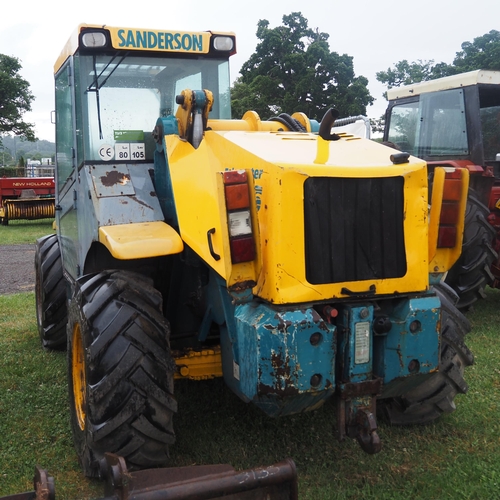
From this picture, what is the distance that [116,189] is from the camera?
3.91 m

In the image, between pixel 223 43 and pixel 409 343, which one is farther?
pixel 223 43

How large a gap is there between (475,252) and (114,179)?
4.11 meters

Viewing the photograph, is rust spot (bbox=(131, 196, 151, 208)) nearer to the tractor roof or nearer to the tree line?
the tractor roof

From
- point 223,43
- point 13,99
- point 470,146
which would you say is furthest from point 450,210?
point 13,99

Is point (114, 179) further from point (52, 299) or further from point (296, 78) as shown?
point (296, 78)

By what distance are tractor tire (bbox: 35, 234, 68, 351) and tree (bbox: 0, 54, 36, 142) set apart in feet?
95.4

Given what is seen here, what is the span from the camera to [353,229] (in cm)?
307

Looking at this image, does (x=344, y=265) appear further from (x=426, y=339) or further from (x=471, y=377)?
(x=471, y=377)

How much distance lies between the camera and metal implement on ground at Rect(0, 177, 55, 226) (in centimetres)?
1827

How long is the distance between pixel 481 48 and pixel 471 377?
3715 centimetres

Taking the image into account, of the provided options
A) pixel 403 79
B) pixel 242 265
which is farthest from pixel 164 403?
pixel 403 79

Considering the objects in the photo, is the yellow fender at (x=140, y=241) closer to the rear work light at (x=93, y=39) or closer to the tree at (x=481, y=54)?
the rear work light at (x=93, y=39)

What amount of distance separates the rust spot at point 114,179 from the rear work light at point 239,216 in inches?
51.9

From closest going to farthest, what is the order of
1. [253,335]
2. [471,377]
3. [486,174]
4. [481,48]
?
[253,335] → [471,377] → [486,174] → [481,48]
